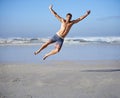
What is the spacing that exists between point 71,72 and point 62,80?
1447 mm

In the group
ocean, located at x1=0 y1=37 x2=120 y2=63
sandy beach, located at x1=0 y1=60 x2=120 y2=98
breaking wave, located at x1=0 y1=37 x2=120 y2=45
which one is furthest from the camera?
breaking wave, located at x1=0 y1=37 x2=120 y2=45

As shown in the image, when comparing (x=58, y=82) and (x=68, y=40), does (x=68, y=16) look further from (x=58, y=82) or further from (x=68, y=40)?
(x=68, y=40)

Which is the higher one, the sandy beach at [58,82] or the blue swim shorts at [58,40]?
the blue swim shorts at [58,40]

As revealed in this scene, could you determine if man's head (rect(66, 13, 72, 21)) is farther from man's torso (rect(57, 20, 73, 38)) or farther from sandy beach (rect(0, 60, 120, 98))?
sandy beach (rect(0, 60, 120, 98))

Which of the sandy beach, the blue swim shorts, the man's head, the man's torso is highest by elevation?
the man's head

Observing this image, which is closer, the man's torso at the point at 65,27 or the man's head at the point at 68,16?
the man's head at the point at 68,16

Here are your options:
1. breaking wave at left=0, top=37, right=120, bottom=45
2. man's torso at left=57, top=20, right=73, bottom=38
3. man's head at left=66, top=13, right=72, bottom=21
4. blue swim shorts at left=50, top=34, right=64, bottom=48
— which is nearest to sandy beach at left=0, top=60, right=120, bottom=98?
blue swim shorts at left=50, top=34, right=64, bottom=48

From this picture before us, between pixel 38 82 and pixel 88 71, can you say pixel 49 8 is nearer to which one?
pixel 38 82

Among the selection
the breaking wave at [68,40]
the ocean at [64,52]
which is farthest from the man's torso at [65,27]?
the breaking wave at [68,40]

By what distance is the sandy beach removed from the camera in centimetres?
821

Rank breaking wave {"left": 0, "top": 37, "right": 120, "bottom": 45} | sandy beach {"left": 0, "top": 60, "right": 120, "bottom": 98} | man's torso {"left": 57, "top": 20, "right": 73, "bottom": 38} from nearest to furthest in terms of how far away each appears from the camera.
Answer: man's torso {"left": 57, "top": 20, "right": 73, "bottom": 38}
sandy beach {"left": 0, "top": 60, "right": 120, "bottom": 98}
breaking wave {"left": 0, "top": 37, "right": 120, "bottom": 45}

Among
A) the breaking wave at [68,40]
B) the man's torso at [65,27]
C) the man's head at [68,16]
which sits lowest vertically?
the breaking wave at [68,40]

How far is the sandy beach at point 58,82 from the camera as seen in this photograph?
8211 mm

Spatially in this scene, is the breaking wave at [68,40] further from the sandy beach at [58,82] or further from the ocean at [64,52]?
the sandy beach at [58,82]
